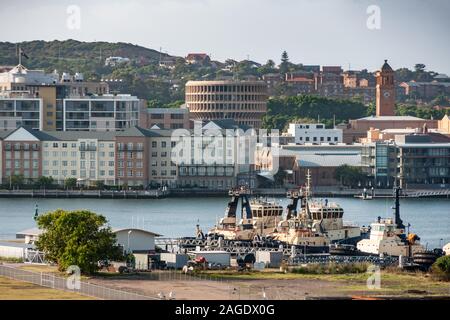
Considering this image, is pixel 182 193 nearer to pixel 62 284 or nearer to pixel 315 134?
pixel 315 134

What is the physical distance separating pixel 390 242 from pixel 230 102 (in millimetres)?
53538

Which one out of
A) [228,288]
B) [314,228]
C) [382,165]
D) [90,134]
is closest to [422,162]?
[382,165]

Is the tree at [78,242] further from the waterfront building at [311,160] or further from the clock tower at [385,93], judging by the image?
the clock tower at [385,93]

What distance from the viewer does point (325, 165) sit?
72688mm

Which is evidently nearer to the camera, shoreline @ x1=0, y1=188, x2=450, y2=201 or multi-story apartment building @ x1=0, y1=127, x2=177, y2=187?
shoreline @ x1=0, y1=188, x2=450, y2=201

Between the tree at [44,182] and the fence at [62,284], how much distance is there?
3051cm

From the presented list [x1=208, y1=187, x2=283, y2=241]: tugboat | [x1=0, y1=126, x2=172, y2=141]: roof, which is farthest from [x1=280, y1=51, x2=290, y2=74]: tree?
[x1=208, y1=187, x2=283, y2=241]: tugboat

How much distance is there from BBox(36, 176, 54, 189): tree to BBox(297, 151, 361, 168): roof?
999cm

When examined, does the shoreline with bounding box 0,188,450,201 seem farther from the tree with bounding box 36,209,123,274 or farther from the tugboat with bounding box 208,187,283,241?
the tree with bounding box 36,209,123,274

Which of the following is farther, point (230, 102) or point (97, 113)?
point (230, 102)

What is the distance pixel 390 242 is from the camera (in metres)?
41.3

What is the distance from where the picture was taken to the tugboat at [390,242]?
1606 inches

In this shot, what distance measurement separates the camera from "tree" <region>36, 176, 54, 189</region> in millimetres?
66500

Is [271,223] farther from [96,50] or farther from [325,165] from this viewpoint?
[96,50]
